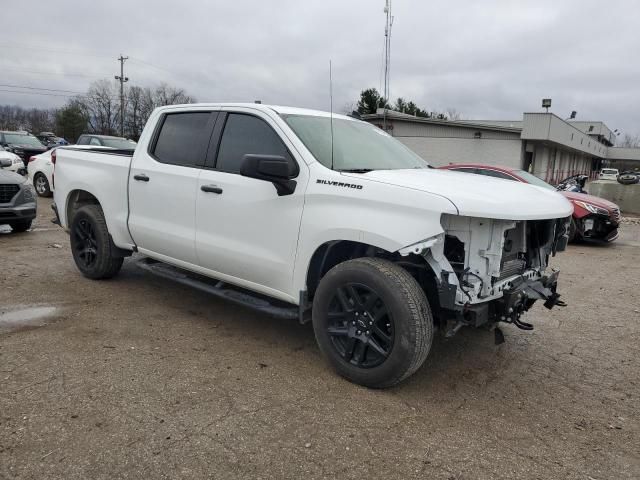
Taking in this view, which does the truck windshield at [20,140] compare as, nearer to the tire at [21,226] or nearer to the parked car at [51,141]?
the tire at [21,226]

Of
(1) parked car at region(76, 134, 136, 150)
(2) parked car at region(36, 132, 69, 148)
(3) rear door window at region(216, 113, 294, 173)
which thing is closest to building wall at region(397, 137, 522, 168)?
(1) parked car at region(76, 134, 136, 150)

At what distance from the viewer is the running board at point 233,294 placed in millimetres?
3982

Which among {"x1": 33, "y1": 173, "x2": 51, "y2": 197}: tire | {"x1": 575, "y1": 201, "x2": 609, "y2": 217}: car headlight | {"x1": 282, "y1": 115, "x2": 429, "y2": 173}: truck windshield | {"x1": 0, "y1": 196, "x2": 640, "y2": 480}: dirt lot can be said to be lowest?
{"x1": 0, "y1": 196, "x2": 640, "y2": 480}: dirt lot

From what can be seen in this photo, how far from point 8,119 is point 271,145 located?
8272cm

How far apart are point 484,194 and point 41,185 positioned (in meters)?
13.9

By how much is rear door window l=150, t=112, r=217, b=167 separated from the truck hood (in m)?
1.63

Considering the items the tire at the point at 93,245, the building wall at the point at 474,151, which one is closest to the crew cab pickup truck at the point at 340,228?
the tire at the point at 93,245

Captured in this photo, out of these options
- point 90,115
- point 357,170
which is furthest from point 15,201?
point 90,115

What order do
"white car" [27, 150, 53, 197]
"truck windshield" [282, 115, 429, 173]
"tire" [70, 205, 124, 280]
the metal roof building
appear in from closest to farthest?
"truck windshield" [282, 115, 429, 173] → "tire" [70, 205, 124, 280] → "white car" [27, 150, 53, 197] → the metal roof building

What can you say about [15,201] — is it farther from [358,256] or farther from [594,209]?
[594,209]

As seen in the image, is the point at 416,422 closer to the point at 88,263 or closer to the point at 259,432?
the point at 259,432

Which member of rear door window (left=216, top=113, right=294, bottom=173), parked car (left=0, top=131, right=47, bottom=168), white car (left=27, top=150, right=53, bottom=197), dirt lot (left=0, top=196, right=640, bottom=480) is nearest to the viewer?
dirt lot (left=0, top=196, right=640, bottom=480)

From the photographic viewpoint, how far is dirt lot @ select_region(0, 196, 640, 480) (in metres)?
2.75

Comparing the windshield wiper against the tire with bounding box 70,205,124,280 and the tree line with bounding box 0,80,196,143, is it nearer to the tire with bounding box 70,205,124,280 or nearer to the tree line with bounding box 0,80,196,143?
the tire with bounding box 70,205,124,280
